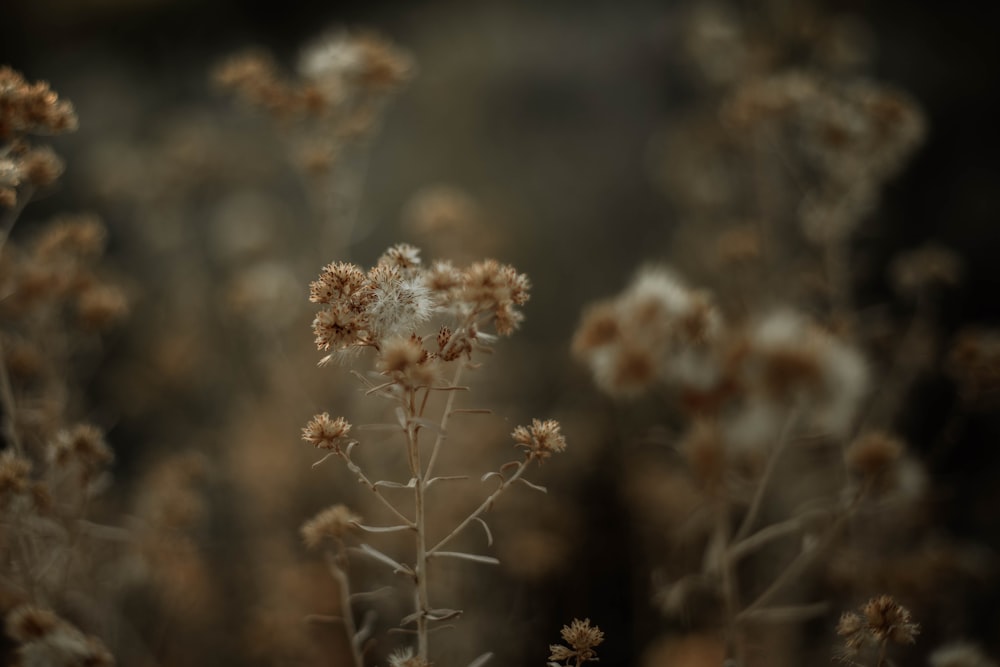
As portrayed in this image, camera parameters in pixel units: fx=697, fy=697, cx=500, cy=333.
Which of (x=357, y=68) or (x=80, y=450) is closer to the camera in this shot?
(x=80, y=450)

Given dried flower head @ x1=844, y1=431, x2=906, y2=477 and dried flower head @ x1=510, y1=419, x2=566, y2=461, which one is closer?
dried flower head @ x1=510, y1=419, x2=566, y2=461

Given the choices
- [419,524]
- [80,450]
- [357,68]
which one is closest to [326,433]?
[419,524]

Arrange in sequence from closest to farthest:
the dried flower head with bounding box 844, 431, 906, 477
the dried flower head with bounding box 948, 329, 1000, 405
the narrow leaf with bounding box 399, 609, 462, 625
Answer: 1. the narrow leaf with bounding box 399, 609, 462, 625
2. the dried flower head with bounding box 844, 431, 906, 477
3. the dried flower head with bounding box 948, 329, 1000, 405

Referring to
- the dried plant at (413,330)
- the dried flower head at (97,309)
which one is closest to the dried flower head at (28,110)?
the dried flower head at (97,309)

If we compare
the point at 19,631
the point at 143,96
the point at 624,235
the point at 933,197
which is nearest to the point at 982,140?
the point at 933,197

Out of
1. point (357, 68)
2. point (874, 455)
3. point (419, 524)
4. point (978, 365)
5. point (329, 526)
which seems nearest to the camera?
point (419, 524)

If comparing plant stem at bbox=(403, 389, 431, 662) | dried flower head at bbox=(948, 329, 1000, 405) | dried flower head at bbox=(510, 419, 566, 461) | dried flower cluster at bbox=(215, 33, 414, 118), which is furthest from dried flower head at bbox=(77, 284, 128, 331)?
dried flower head at bbox=(948, 329, 1000, 405)

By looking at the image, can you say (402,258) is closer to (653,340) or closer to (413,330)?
(413,330)

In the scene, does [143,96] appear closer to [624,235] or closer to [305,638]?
[624,235]

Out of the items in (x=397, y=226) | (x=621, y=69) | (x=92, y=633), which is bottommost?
(x=92, y=633)

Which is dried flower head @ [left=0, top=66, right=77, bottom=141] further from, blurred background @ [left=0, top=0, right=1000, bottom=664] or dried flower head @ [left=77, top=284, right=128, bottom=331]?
blurred background @ [left=0, top=0, right=1000, bottom=664]

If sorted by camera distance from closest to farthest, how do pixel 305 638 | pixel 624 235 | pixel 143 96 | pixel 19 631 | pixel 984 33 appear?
pixel 19 631 → pixel 305 638 → pixel 984 33 → pixel 143 96 → pixel 624 235
